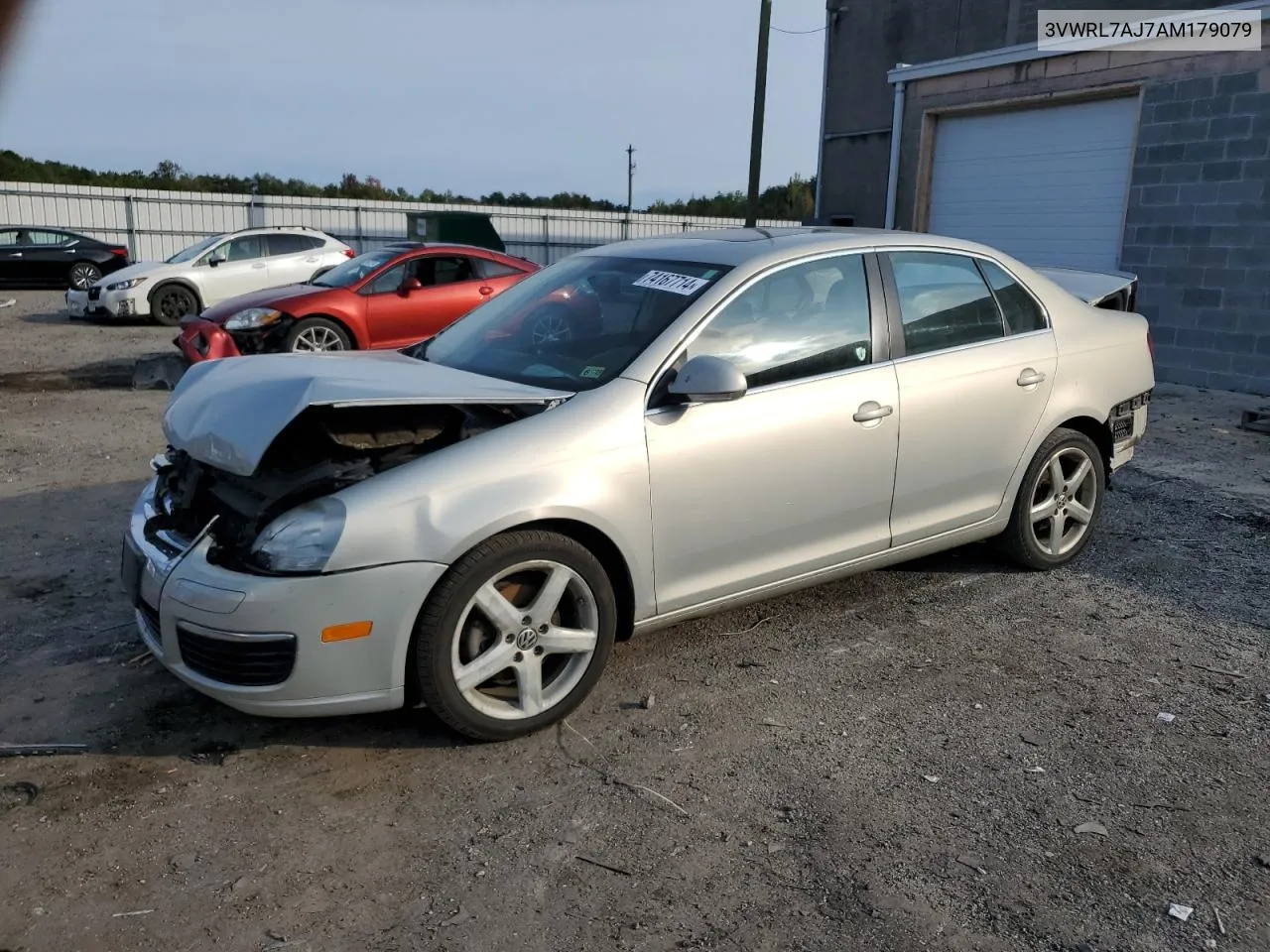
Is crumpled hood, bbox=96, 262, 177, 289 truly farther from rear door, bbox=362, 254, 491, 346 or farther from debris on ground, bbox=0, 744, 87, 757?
debris on ground, bbox=0, 744, 87, 757

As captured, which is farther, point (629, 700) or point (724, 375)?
point (629, 700)

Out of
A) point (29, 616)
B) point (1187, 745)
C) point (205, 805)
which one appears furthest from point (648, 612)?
point (29, 616)

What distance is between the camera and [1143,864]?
281 cm

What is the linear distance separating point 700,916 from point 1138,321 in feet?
13.5

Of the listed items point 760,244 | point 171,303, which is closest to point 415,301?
point 760,244

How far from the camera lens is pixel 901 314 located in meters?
4.30

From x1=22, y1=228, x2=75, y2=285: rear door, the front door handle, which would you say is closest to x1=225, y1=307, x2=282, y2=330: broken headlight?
the front door handle

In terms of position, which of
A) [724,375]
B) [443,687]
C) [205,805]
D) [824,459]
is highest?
[724,375]

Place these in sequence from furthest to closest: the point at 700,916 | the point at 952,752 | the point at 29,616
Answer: the point at 29,616 → the point at 952,752 → the point at 700,916

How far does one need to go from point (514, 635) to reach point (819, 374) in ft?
5.18

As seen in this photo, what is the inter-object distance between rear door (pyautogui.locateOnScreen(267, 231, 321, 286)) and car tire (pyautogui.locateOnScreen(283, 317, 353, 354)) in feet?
20.9

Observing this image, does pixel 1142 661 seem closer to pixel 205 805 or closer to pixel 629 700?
pixel 629 700

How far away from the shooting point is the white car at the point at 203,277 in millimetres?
15172

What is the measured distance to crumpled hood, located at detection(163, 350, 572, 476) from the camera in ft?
10.6
